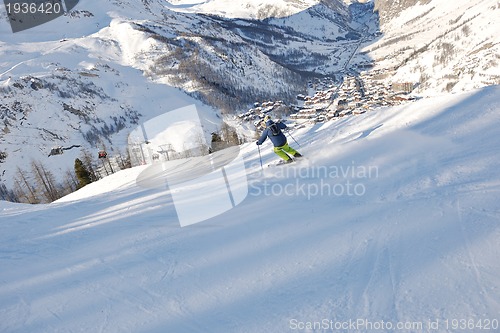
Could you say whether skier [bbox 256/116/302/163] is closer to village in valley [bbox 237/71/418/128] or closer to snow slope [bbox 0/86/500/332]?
snow slope [bbox 0/86/500/332]

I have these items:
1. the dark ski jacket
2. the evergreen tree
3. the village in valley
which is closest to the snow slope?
the dark ski jacket

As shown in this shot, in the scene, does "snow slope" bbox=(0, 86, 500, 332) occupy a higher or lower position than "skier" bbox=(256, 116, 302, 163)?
lower

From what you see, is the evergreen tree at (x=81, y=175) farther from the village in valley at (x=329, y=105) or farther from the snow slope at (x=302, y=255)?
the village in valley at (x=329, y=105)

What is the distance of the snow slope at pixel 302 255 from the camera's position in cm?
388

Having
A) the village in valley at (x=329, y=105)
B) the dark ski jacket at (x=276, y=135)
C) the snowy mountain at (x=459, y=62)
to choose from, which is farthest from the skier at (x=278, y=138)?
the snowy mountain at (x=459, y=62)

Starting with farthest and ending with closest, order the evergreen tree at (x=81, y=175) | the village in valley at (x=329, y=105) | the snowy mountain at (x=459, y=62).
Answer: the snowy mountain at (x=459, y=62)
the village in valley at (x=329, y=105)
the evergreen tree at (x=81, y=175)

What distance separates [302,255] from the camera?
5082mm

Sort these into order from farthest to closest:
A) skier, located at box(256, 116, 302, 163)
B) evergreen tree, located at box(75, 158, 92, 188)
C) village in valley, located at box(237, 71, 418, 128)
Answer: village in valley, located at box(237, 71, 418, 128) → evergreen tree, located at box(75, 158, 92, 188) → skier, located at box(256, 116, 302, 163)

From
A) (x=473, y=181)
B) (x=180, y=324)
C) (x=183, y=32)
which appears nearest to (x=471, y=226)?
(x=473, y=181)

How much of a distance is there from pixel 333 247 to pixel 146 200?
7.00 meters

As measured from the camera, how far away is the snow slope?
388 centimetres

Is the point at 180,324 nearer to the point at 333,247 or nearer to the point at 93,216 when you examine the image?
the point at 333,247

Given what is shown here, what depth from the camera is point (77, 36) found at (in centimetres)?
15338

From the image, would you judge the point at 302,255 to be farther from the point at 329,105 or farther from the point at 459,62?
the point at 459,62
